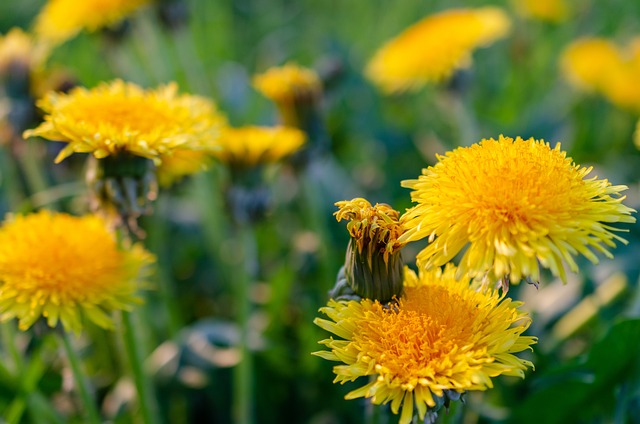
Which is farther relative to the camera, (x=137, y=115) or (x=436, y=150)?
(x=436, y=150)

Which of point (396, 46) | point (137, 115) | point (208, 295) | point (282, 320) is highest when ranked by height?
point (396, 46)

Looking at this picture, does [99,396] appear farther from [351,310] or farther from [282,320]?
[351,310]

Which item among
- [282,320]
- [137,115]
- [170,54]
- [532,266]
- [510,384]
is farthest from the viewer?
[170,54]

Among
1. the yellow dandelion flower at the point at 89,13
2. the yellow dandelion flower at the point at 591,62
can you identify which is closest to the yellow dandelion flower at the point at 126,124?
the yellow dandelion flower at the point at 89,13

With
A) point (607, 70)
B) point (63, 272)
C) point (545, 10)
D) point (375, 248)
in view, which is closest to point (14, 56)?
point (63, 272)

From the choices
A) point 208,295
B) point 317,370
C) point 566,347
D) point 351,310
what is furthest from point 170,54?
point 351,310

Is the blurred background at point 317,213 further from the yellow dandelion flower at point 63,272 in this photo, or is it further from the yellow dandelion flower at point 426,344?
the yellow dandelion flower at point 63,272
